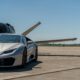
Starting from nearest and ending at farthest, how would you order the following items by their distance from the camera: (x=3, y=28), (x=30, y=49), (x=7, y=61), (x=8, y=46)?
(x=7, y=61) → (x=8, y=46) → (x=30, y=49) → (x=3, y=28)

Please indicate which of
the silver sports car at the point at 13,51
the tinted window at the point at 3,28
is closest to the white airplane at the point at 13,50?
the silver sports car at the point at 13,51

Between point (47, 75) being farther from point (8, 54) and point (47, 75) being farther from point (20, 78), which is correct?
point (8, 54)

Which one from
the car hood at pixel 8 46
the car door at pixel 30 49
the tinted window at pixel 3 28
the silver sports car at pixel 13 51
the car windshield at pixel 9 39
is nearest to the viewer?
the silver sports car at pixel 13 51

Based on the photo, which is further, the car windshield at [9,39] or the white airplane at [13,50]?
the car windshield at [9,39]

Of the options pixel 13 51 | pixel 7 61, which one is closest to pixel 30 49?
pixel 13 51

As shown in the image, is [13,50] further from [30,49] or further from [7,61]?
[30,49]

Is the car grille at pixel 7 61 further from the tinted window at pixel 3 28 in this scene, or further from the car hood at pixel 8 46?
the tinted window at pixel 3 28

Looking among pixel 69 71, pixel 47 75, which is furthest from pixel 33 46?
pixel 47 75

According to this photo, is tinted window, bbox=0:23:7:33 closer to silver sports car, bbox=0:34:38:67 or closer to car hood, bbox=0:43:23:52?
silver sports car, bbox=0:34:38:67

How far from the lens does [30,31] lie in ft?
92.7

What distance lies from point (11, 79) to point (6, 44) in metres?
3.52

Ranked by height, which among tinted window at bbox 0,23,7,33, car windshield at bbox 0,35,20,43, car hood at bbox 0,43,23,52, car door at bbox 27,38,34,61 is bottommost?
car door at bbox 27,38,34,61

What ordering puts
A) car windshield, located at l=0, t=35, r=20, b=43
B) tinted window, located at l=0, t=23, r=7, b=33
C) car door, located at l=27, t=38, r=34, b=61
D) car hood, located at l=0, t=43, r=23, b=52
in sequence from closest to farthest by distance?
1. car hood, located at l=0, t=43, r=23, b=52
2. car windshield, located at l=0, t=35, r=20, b=43
3. car door, located at l=27, t=38, r=34, b=61
4. tinted window, located at l=0, t=23, r=7, b=33

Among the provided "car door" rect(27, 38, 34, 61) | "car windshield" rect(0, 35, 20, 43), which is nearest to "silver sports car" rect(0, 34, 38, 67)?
"car windshield" rect(0, 35, 20, 43)
